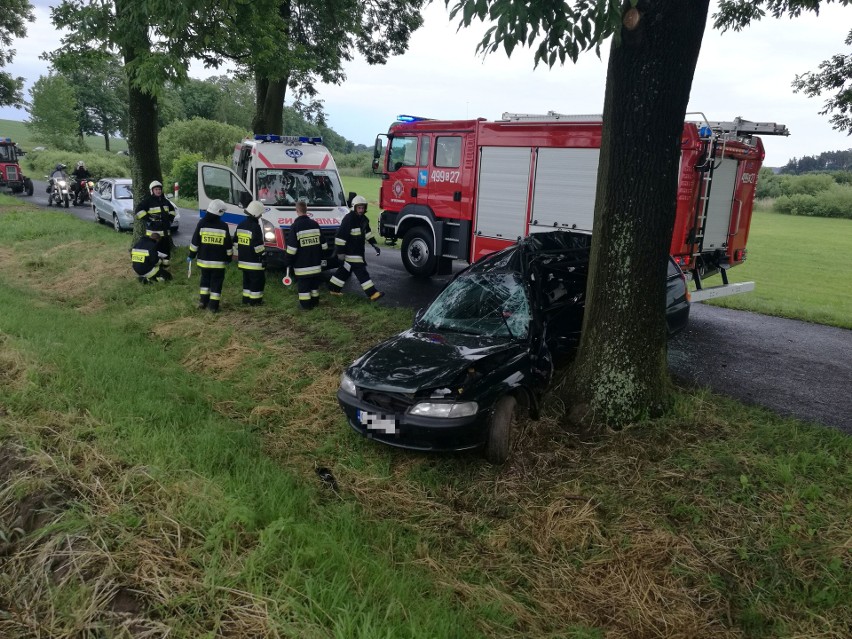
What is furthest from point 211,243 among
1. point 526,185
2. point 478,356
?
point 478,356

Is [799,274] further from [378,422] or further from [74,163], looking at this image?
[74,163]

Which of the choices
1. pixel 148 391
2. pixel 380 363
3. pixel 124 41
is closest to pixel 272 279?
pixel 124 41

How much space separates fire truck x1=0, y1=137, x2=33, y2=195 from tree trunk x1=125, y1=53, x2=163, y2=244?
18.9 metres

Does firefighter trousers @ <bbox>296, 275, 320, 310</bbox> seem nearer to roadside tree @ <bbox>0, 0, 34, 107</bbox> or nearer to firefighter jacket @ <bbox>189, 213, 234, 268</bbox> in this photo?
firefighter jacket @ <bbox>189, 213, 234, 268</bbox>

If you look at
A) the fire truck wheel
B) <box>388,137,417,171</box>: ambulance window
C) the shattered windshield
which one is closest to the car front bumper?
the shattered windshield

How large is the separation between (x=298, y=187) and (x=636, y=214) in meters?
7.95

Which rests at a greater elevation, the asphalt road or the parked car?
the parked car

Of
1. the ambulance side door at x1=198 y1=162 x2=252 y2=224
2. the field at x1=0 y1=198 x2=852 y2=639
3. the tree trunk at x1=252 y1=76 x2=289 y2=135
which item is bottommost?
the field at x1=0 y1=198 x2=852 y2=639

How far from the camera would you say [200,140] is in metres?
34.4

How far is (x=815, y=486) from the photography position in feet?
13.7

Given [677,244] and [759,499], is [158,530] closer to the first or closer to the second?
[759,499]

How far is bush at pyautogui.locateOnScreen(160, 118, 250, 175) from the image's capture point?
34188 mm

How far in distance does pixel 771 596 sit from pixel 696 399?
7.52ft

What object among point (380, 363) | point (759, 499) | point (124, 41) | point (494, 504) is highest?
point (124, 41)
